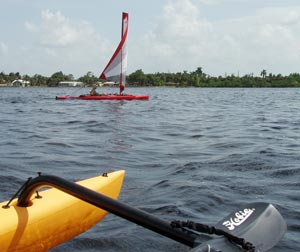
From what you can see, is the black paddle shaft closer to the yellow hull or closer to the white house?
the yellow hull

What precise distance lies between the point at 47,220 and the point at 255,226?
2.17 meters

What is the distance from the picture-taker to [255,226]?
3.68m

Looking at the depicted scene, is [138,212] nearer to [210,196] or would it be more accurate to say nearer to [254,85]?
[210,196]

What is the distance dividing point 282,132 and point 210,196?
9.48 m

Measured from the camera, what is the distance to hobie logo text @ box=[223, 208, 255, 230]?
3607 mm

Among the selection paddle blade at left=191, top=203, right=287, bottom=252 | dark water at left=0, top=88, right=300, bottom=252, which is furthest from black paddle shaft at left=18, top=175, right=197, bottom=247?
dark water at left=0, top=88, right=300, bottom=252

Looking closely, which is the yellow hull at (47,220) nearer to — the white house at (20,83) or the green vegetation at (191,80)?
the green vegetation at (191,80)

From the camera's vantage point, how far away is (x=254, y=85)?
153 metres

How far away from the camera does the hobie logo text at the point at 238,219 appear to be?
11.8ft

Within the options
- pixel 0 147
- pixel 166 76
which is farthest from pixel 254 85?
pixel 0 147

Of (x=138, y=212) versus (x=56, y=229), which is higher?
(x=138, y=212)

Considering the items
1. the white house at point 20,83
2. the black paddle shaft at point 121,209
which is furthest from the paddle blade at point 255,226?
the white house at point 20,83

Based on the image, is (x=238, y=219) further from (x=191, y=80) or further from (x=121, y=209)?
(x=191, y=80)

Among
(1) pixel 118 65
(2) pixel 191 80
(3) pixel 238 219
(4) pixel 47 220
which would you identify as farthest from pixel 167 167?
(2) pixel 191 80
